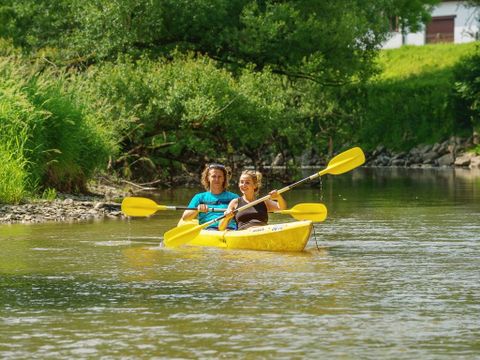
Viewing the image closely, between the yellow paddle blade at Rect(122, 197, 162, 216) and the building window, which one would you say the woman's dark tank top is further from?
the building window

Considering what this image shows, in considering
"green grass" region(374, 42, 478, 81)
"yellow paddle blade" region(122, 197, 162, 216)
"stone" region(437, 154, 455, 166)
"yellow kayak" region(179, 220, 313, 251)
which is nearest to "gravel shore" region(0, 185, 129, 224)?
"yellow paddle blade" region(122, 197, 162, 216)

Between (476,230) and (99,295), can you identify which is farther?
(476,230)

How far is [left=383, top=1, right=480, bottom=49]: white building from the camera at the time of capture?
60.6 metres

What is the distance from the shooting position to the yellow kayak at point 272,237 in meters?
13.5

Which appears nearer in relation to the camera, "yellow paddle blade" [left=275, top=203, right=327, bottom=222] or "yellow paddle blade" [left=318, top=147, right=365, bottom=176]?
"yellow paddle blade" [left=275, top=203, right=327, bottom=222]

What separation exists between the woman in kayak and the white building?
46293mm

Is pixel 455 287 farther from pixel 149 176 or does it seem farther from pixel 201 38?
pixel 201 38

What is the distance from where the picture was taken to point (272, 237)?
13555 mm

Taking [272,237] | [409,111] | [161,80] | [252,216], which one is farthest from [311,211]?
[409,111]

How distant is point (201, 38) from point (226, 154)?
5.10 meters

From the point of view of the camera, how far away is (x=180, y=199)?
23.0 m

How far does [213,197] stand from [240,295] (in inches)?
198

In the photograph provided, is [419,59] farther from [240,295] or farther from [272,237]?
[240,295]

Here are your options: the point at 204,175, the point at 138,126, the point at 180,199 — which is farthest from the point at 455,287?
the point at 138,126
